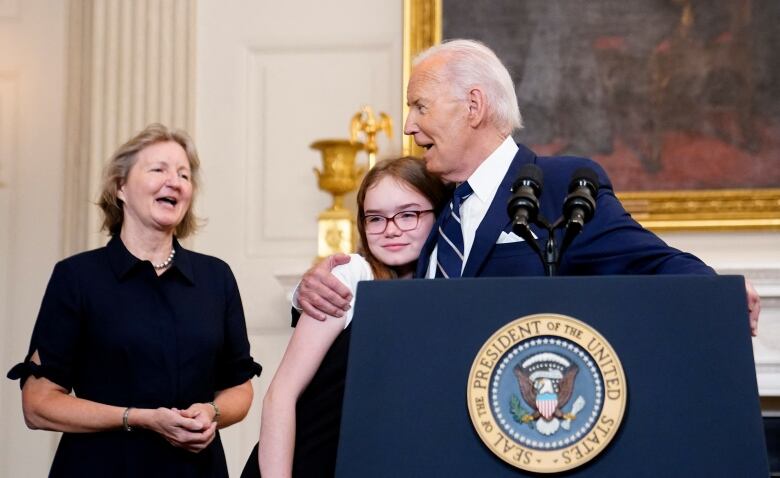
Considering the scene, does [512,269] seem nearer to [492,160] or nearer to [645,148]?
[492,160]

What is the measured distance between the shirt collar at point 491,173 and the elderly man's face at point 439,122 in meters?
0.05

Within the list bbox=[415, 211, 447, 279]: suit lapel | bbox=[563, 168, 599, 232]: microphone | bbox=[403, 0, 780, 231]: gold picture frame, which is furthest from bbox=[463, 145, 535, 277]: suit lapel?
bbox=[403, 0, 780, 231]: gold picture frame

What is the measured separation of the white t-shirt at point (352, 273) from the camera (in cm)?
235

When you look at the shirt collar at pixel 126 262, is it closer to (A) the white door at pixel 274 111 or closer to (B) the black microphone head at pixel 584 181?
(B) the black microphone head at pixel 584 181

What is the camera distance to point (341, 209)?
5395 mm

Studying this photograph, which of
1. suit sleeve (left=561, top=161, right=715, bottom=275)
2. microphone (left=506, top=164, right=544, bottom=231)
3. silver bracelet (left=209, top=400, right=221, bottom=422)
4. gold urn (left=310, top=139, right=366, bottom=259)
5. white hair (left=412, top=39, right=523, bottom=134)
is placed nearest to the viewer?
microphone (left=506, top=164, right=544, bottom=231)

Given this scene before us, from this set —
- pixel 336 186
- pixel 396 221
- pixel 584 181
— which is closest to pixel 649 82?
pixel 336 186

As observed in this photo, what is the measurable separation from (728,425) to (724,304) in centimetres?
18

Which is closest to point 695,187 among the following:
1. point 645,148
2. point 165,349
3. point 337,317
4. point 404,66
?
point 645,148

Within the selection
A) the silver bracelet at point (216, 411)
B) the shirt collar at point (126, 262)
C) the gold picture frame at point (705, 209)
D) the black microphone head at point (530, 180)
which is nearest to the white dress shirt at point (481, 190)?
the black microphone head at point (530, 180)

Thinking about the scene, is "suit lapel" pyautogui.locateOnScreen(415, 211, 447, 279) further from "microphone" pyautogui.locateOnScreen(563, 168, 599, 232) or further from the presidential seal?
the presidential seal

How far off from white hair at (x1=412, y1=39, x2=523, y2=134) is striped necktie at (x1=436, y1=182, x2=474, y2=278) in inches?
9.9

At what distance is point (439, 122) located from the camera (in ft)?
8.50

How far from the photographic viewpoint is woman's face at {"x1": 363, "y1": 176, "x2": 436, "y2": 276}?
2.54 metres
